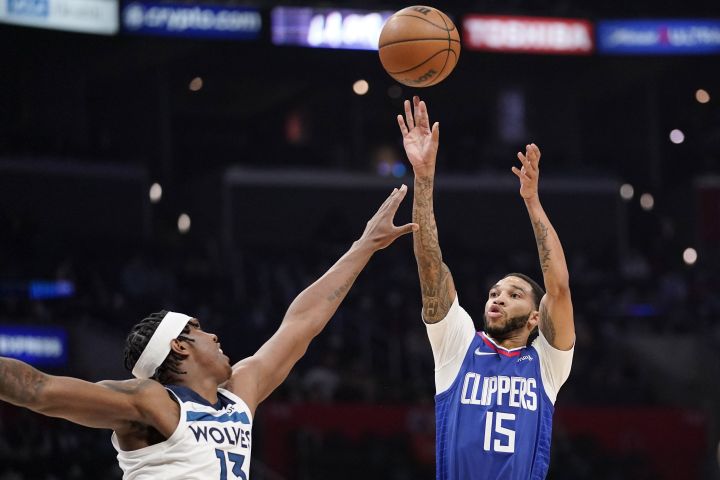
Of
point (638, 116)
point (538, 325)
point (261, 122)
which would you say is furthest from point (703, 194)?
point (538, 325)

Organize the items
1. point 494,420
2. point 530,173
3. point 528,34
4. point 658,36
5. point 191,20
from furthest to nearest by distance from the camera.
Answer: point 658,36 < point 528,34 < point 191,20 < point 530,173 < point 494,420

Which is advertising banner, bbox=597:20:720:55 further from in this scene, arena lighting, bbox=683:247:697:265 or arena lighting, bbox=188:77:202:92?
arena lighting, bbox=188:77:202:92

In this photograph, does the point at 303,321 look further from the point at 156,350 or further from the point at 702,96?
the point at 702,96

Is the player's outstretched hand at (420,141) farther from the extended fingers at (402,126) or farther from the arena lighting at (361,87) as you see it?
the arena lighting at (361,87)

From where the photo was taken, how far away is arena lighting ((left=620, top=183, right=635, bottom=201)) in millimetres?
27844

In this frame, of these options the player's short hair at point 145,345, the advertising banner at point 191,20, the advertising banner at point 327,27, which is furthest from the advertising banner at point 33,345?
the player's short hair at point 145,345

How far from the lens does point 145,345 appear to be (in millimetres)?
4672

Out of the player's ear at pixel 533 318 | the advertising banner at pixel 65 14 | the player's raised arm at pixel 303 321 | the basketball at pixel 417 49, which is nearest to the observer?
the player's raised arm at pixel 303 321

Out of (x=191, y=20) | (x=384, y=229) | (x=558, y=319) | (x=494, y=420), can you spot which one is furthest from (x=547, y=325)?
(x=191, y=20)

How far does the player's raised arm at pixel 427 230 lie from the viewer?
19.2ft

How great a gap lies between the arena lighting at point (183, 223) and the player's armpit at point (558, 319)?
20260mm

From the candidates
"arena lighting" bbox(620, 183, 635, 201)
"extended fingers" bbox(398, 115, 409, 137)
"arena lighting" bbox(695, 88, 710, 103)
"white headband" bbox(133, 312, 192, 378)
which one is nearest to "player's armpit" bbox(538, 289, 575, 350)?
"extended fingers" bbox(398, 115, 409, 137)

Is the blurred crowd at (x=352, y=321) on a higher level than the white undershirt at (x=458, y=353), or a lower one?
lower

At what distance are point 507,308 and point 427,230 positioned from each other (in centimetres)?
56
